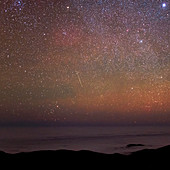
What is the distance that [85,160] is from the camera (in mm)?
18641

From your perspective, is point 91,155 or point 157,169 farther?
point 91,155

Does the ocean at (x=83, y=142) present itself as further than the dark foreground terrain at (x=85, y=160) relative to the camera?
Yes

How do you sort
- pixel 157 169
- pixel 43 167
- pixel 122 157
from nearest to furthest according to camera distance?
pixel 157 169 → pixel 43 167 → pixel 122 157

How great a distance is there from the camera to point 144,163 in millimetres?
17578

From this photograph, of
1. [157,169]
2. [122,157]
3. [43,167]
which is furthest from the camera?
[122,157]

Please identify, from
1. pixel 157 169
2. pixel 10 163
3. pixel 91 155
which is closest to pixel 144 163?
pixel 157 169

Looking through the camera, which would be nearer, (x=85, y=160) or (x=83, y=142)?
(x=85, y=160)

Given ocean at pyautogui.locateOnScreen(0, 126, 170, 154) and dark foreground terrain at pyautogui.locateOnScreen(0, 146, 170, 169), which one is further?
ocean at pyautogui.locateOnScreen(0, 126, 170, 154)

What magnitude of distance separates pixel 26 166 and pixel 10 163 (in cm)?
120

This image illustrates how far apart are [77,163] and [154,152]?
19.4 ft

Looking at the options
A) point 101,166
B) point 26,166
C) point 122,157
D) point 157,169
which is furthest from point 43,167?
point 157,169

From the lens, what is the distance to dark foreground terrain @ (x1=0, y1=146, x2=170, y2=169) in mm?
17297

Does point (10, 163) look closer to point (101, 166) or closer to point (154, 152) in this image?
point (101, 166)

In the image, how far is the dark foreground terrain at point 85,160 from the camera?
17297 mm
